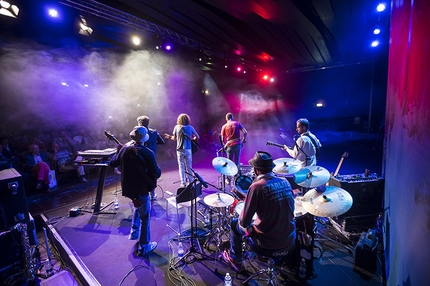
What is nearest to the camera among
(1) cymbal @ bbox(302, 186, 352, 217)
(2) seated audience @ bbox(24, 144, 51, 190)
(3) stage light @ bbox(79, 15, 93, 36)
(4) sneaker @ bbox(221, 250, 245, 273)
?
(1) cymbal @ bbox(302, 186, 352, 217)

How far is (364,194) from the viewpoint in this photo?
397 centimetres

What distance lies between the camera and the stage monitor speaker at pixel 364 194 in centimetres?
390

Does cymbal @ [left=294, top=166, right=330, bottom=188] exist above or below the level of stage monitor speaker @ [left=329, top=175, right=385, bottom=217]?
above

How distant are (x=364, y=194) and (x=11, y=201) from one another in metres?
6.17

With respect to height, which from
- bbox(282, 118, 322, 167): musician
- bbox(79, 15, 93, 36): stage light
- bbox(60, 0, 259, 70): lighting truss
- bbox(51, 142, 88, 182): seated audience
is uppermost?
bbox(79, 15, 93, 36): stage light

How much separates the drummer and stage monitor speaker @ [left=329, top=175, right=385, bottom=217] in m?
2.20

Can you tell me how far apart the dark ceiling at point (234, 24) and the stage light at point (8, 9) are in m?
0.23

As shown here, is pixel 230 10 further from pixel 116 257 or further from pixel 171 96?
pixel 171 96

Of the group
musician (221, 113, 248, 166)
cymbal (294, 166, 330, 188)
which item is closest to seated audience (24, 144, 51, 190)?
musician (221, 113, 248, 166)

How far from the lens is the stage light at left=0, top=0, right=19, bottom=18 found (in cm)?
578

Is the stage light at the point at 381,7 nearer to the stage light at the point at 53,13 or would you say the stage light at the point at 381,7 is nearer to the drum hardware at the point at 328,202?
the drum hardware at the point at 328,202

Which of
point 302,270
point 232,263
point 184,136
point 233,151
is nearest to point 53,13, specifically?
A: point 184,136

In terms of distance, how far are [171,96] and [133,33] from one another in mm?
5907

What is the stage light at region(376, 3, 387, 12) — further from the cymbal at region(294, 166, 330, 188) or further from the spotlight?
the cymbal at region(294, 166, 330, 188)
